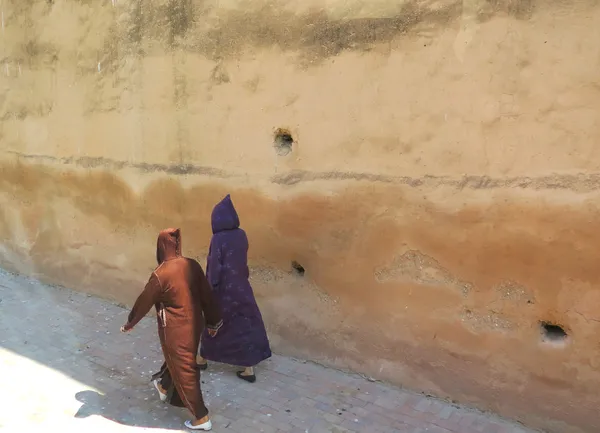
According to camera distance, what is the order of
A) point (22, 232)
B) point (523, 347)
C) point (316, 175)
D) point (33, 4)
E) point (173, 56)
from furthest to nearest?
point (22, 232), point (33, 4), point (173, 56), point (316, 175), point (523, 347)

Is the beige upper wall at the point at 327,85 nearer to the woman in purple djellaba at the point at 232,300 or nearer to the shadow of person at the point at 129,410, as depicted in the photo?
the woman in purple djellaba at the point at 232,300

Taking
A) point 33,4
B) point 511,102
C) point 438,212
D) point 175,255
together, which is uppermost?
point 33,4

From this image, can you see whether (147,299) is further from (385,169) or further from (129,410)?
(385,169)

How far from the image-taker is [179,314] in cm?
355

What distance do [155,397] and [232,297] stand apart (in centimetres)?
89

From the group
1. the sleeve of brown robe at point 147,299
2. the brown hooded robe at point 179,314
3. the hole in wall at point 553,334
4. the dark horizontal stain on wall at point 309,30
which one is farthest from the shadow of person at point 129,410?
the dark horizontal stain on wall at point 309,30

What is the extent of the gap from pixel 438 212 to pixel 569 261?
0.86 metres

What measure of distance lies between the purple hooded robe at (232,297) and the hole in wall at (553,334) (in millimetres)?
2023

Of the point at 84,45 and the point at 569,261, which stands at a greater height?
the point at 84,45

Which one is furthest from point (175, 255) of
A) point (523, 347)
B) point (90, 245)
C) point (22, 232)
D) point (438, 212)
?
point (22, 232)

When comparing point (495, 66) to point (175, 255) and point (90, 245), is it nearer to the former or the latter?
point (175, 255)

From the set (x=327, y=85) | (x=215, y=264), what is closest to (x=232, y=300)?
(x=215, y=264)

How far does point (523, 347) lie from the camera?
351 centimetres

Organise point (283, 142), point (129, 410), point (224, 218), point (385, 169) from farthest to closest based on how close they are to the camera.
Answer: point (283, 142), point (224, 218), point (385, 169), point (129, 410)
